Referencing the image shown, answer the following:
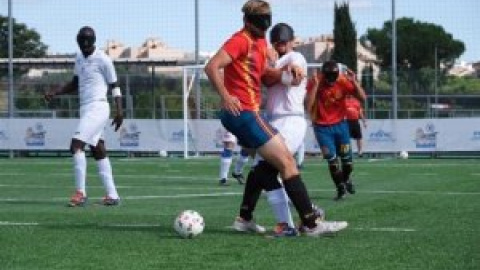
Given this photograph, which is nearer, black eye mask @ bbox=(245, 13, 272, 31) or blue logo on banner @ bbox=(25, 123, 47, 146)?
black eye mask @ bbox=(245, 13, 272, 31)

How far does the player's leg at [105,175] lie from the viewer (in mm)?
12797

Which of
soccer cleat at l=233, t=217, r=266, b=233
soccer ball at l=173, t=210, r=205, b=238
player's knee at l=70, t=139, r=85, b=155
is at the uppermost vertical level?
player's knee at l=70, t=139, r=85, b=155

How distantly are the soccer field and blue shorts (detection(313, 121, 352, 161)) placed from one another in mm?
601

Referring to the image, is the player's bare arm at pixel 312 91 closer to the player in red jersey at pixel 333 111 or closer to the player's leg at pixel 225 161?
the player in red jersey at pixel 333 111

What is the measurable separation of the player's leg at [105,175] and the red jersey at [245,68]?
4187mm

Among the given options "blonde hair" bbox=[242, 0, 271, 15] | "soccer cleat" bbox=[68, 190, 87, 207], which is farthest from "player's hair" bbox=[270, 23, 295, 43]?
"soccer cleat" bbox=[68, 190, 87, 207]

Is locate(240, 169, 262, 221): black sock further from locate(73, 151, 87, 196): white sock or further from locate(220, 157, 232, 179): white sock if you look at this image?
locate(220, 157, 232, 179): white sock

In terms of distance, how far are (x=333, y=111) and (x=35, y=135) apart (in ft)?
62.6

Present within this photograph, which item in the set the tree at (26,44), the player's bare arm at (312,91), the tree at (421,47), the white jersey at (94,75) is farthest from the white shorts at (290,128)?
the tree at (421,47)

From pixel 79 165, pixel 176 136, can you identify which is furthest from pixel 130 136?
pixel 79 165

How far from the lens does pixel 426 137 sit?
29406 millimetres

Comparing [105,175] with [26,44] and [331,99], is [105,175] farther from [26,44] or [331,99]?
[26,44]

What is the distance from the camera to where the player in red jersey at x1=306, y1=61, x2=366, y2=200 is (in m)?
13.7

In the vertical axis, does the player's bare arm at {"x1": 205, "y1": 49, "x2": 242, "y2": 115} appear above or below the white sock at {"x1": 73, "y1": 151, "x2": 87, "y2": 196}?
above
